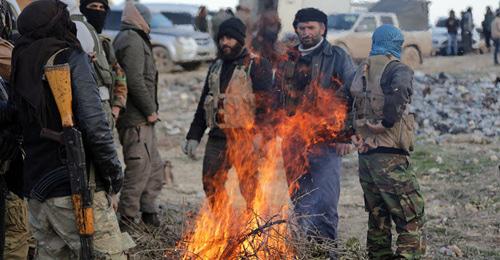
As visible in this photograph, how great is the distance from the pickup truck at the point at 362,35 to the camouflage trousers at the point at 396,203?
1320 centimetres

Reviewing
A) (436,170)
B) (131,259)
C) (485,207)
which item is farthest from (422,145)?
(131,259)

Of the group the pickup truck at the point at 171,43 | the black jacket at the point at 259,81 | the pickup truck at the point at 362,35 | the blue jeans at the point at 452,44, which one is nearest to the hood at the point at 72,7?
the black jacket at the point at 259,81

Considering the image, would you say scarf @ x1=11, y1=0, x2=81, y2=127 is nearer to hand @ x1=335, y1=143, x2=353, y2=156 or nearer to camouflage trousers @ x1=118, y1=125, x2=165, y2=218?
camouflage trousers @ x1=118, y1=125, x2=165, y2=218

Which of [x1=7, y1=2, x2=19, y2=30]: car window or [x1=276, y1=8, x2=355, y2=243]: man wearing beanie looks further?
[x1=7, y1=2, x2=19, y2=30]: car window

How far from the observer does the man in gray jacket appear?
21.2ft

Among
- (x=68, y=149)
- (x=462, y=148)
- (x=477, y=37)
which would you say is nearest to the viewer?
(x=68, y=149)

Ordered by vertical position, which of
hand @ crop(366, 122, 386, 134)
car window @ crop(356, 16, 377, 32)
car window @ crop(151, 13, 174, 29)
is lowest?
hand @ crop(366, 122, 386, 134)

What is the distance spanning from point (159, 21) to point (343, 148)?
16.5m

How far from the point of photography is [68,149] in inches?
155

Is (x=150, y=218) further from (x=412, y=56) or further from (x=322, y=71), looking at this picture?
(x=412, y=56)

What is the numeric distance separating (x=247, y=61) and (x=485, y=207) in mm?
3550

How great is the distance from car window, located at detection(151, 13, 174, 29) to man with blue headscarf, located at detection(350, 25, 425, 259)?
1652 cm

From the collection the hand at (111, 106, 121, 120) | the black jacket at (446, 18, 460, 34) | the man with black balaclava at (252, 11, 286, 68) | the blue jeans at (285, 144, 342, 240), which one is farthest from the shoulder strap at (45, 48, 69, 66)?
the black jacket at (446, 18, 460, 34)

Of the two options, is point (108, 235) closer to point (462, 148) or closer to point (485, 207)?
point (485, 207)
